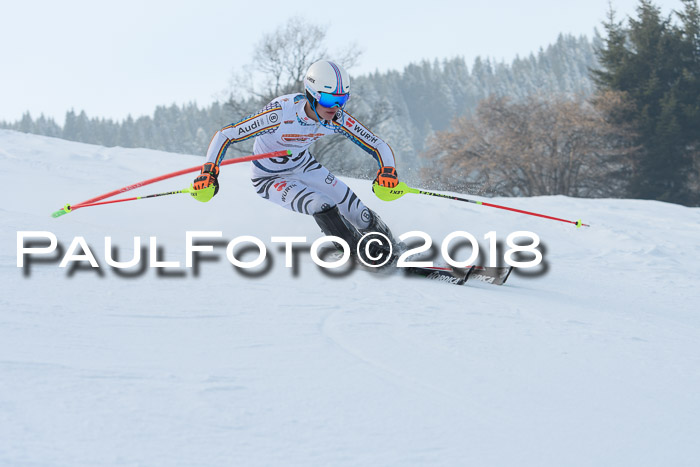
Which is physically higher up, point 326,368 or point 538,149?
point 538,149

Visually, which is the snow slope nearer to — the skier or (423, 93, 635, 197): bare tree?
the skier

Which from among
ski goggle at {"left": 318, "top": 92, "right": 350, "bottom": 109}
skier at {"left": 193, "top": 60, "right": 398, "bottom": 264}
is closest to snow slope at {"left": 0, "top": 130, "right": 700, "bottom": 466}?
skier at {"left": 193, "top": 60, "right": 398, "bottom": 264}

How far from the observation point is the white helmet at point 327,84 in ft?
14.3

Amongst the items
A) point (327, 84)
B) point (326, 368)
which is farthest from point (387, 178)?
point (326, 368)

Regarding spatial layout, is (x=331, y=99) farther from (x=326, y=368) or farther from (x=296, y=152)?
(x=326, y=368)

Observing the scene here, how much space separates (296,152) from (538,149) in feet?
67.2

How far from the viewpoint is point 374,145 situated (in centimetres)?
513

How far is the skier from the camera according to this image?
174 inches

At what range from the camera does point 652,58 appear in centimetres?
2395

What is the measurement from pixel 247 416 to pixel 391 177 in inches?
134

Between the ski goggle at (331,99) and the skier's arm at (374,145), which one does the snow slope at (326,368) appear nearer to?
the skier's arm at (374,145)

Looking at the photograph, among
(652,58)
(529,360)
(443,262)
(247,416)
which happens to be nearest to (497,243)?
(443,262)

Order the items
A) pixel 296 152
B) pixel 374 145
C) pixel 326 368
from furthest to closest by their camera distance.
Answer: pixel 374 145 < pixel 296 152 < pixel 326 368

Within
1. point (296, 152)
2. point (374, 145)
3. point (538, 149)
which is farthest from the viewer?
point (538, 149)
